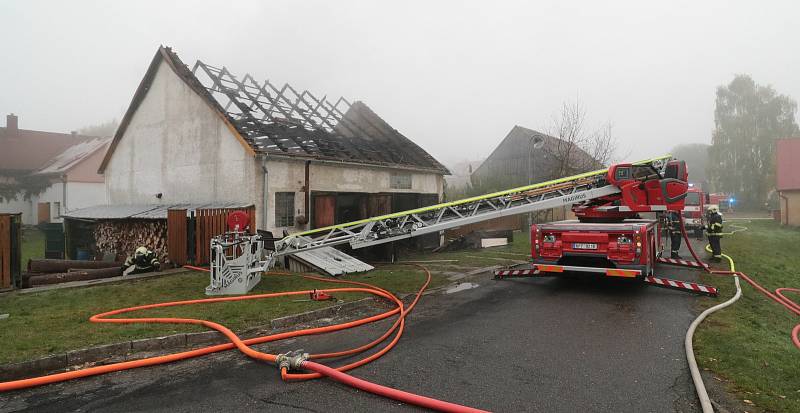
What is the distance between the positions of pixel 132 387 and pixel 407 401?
8.83 feet

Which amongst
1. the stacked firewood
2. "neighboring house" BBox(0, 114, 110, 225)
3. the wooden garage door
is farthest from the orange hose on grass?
"neighboring house" BBox(0, 114, 110, 225)

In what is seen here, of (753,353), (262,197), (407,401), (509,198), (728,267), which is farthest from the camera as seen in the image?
(262,197)

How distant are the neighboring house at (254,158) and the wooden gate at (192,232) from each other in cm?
117

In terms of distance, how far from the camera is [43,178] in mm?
31844

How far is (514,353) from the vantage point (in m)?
4.97

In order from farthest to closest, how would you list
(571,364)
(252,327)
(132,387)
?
(252,327) → (571,364) → (132,387)

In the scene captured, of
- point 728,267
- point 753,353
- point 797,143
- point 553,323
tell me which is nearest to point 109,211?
point 553,323

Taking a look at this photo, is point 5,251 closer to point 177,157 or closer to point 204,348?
point 204,348

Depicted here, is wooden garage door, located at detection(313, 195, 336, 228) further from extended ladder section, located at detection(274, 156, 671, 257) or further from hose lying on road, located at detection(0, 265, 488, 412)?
hose lying on road, located at detection(0, 265, 488, 412)

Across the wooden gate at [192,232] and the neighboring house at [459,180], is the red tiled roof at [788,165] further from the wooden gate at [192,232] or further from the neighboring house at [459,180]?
Result: the wooden gate at [192,232]

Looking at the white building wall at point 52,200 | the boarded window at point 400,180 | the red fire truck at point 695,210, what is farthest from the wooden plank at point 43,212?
the red fire truck at point 695,210

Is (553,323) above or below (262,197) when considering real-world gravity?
below

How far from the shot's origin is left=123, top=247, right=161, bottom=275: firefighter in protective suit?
35.9 feet

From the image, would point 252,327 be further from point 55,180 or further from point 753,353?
point 55,180
